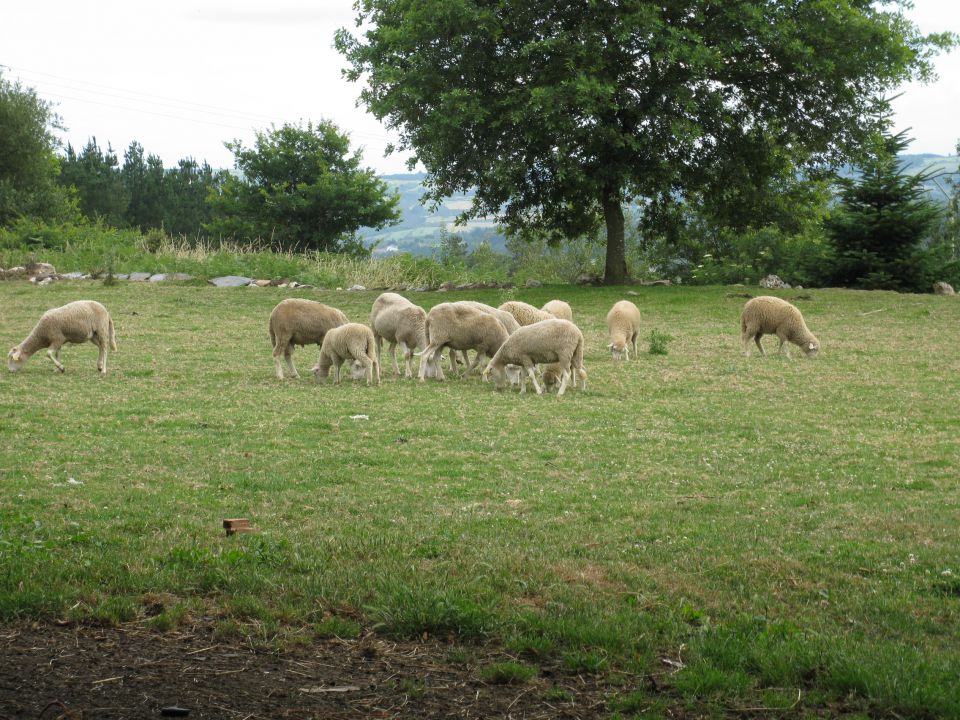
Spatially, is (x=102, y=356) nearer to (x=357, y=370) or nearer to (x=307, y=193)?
(x=357, y=370)

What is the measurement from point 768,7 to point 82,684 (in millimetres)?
30205

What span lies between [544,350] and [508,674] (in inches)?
415

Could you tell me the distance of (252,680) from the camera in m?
5.32

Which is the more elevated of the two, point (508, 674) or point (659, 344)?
point (659, 344)

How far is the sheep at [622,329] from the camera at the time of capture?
797 inches

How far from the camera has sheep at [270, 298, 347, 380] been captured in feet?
57.8

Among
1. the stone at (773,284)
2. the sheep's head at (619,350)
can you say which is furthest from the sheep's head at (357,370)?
the stone at (773,284)

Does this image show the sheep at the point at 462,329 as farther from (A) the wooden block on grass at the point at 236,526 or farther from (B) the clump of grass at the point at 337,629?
(B) the clump of grass at the point at 337,629

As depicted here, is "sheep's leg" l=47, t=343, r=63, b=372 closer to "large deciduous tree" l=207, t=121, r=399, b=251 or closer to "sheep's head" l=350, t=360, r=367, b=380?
"sheep's head" l=350, t=360, r=367, b=380

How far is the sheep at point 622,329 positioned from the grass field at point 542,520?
9.41ft

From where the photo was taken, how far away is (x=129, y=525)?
26.2ft

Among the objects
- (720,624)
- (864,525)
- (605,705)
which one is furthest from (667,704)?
(864,525)

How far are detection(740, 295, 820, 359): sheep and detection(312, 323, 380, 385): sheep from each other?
7.93 metres

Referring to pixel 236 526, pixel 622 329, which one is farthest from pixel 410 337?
pixel 236 526
